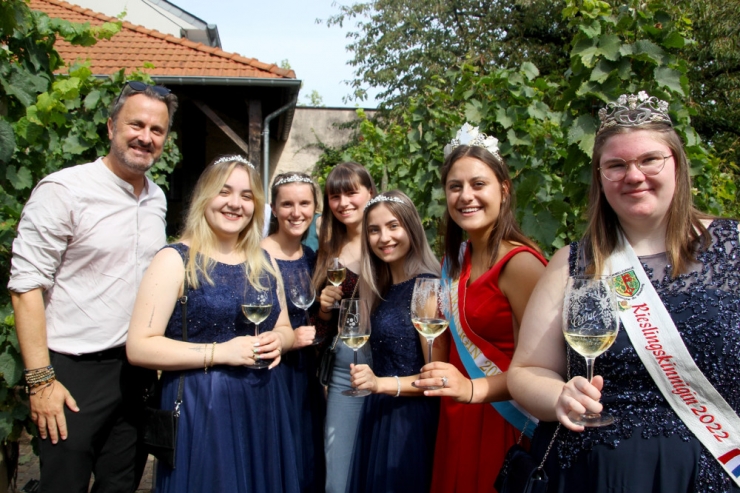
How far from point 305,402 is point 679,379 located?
2.27 m

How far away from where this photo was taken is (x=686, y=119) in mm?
3492

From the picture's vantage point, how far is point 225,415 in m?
2.41

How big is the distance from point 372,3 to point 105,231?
62.3 ft

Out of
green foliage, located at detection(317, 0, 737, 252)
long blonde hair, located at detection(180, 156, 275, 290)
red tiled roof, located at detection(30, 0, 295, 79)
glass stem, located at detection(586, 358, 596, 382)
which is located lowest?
glass stem, located at detection(586, 358, 596, 382)

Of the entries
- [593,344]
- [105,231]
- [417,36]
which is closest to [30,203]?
[105,231]

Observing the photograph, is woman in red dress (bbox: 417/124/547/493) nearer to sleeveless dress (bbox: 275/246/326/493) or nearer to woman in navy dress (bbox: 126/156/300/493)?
woman in navy dress (bbox: 126/156/300/493)

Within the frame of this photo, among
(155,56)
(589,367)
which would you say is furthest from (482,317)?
(155,56)

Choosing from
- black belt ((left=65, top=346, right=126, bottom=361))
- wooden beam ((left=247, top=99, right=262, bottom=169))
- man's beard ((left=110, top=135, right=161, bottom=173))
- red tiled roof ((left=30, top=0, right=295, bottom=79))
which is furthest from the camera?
wooden beam ((left=247, top=99, right=262, bottom=169))

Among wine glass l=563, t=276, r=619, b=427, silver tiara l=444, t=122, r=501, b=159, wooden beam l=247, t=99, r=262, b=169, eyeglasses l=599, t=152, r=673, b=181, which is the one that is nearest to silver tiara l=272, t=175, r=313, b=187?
silver tiara l=444, t=122, r=501, b=159

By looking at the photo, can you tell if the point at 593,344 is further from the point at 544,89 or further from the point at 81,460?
the point at 544,89

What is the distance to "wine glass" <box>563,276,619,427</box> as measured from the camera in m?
1.50

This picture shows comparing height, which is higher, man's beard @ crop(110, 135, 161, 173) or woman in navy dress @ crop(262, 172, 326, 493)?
man's beard @ crop(110, 135, 161, 173)

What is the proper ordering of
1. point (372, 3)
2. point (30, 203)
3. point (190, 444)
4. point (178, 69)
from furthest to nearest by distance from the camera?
point (372, 3) < point (178, 69) < point (30, 203) < point (190, 444)

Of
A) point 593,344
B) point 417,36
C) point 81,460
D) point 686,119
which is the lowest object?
point 81,460
